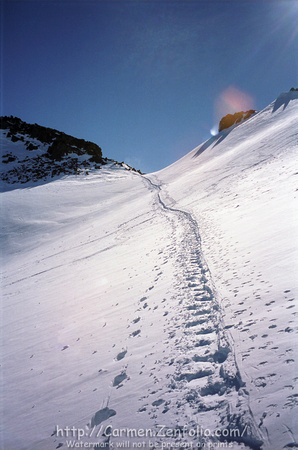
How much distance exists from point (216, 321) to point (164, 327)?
1.09m

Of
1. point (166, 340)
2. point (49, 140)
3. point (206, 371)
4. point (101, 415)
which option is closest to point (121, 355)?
point (166, 340)

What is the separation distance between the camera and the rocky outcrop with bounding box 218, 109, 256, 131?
155 ft

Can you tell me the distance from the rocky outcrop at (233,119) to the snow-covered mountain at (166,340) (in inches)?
1699

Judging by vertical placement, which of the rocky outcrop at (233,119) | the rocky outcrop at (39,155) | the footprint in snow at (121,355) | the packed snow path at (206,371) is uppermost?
the rocky outcrop at (39,155)

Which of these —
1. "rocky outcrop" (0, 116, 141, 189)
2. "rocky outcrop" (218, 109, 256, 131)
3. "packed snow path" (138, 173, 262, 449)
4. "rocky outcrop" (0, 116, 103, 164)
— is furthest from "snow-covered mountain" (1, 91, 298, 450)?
"rocky outcrop" (218, 109, 256, 131)

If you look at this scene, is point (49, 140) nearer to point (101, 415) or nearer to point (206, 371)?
point (101, 415)

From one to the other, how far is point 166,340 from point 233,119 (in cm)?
5455

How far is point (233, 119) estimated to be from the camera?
4856cm

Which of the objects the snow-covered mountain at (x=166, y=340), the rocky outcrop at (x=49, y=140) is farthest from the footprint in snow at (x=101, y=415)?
the rocky outcrop at (x=49, y=140)

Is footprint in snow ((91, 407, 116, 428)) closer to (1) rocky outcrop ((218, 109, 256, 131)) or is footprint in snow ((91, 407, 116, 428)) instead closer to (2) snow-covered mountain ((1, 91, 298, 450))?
(2) snow-covered mountain ((1, 91, 298, 450))

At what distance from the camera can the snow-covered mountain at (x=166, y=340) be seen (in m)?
2.83

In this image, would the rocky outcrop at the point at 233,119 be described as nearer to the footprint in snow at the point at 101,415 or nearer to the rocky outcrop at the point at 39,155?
the rocky outcrop at the point at 39,155

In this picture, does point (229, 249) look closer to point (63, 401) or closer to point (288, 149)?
point (63, 401)

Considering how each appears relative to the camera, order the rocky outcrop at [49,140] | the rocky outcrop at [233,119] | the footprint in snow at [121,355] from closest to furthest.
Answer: the footprint in snow at [121,355] → the rocky outcrop at [233,119] → the rocky outcrop at [49,140]
